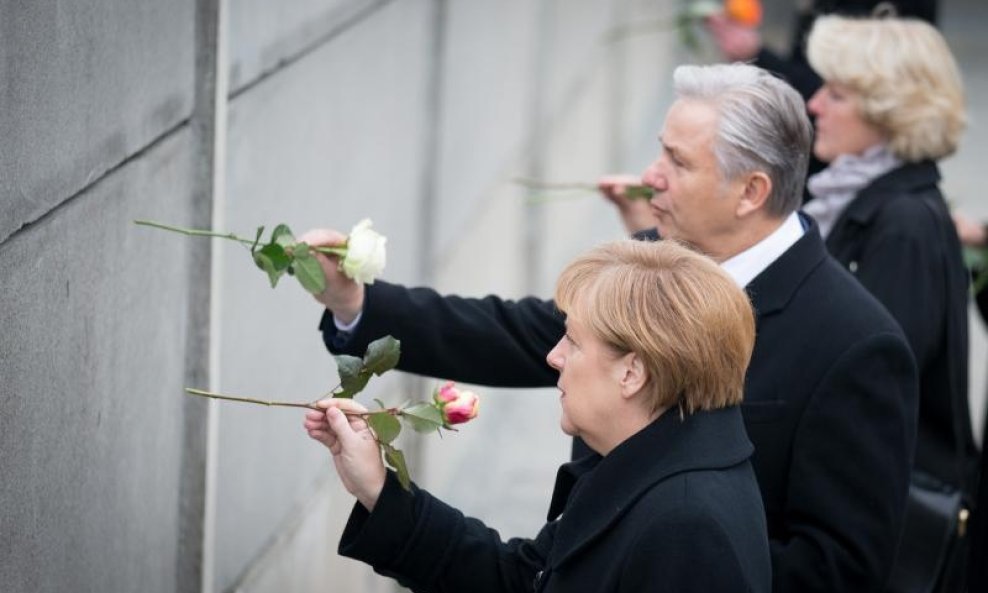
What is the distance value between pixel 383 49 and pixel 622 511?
236 centimetres

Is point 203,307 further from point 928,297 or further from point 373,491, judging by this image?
point 928,297

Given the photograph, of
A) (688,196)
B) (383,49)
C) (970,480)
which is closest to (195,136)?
(688,196)

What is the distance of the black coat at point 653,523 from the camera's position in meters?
2.19

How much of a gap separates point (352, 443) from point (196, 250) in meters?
0.76

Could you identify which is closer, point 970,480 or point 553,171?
point 970,480

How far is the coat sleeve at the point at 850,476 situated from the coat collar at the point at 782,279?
0.16 meters

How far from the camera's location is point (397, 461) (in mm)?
2457

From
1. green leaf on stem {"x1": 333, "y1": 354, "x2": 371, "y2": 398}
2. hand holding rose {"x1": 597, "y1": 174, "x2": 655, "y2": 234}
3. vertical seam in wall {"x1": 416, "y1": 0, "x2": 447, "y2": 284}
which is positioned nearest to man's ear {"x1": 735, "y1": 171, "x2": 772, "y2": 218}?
hand holding rose {"x1": 597, "y1": 174, "x2": 655, "y2": 234}

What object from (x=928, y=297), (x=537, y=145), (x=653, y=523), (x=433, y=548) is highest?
(x=537, y=145)

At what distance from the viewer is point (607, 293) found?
2273 mm

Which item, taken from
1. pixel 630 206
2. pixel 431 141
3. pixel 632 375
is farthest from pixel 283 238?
pixel 431 141

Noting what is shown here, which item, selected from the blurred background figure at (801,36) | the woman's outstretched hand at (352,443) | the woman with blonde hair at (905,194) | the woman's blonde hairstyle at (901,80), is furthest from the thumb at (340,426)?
the blurred background figure at (801,36)

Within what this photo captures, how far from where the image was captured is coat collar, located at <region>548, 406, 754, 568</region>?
2.27 metres

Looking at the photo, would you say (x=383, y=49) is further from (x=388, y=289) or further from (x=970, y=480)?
(x=970, y=480)
